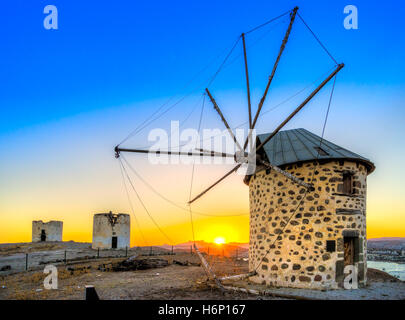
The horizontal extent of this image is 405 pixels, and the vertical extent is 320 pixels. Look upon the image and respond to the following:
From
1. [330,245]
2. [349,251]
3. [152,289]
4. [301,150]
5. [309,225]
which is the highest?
[301,150]

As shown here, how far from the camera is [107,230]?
34.2 meters

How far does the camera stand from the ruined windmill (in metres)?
11.6

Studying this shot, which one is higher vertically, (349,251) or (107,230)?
(349,251)

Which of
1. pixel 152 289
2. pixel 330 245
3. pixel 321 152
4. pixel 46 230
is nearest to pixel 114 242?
pixel 46 230

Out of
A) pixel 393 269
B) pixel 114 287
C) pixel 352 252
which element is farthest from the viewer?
pixel 393 269

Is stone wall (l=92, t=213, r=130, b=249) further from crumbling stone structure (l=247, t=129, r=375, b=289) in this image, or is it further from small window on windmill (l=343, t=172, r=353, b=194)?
small window on windmill (l=343, t=172, r=353, b=194)

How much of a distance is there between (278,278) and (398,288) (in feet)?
15.7

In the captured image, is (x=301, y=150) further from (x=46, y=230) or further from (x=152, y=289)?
(x=46, y=230)

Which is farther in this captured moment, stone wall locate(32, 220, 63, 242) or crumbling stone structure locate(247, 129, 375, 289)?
stone wall locate(32, 220, 63, 242)

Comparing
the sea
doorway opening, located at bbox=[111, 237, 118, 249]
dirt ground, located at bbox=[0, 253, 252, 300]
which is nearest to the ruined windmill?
dirt ground, located at bbox=[0, 253, 252, 300]

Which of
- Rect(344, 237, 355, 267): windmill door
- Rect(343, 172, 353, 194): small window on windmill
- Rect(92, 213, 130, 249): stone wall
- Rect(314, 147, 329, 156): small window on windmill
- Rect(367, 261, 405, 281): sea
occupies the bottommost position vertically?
Rect(367, 261, 405, 281): sea

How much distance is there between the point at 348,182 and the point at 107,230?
2802cm

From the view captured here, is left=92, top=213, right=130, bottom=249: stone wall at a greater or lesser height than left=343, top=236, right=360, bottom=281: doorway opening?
lesser
